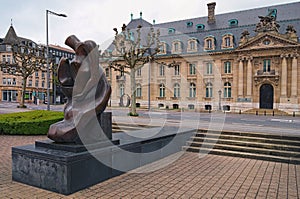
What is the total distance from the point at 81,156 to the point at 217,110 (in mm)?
37063

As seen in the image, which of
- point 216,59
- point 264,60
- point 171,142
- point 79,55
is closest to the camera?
point 79,55

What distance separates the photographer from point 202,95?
43.6 m

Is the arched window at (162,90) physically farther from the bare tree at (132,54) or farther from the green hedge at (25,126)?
the green hedge at (25,126)

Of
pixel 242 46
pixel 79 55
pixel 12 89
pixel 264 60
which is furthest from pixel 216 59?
pixel 12 89

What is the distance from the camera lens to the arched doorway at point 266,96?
3881 centimetres

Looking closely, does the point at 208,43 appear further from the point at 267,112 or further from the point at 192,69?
the point at 267,112

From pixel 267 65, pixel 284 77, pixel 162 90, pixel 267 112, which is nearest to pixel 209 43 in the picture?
pixel 267 65

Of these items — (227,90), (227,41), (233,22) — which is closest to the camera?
(227,90)

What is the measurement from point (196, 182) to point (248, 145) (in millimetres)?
4509

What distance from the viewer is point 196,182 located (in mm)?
6875

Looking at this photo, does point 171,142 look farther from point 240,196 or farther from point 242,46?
point 242,46

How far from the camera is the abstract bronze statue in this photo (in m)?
6.73

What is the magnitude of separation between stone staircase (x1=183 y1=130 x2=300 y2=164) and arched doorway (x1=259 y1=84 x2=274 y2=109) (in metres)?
30.8

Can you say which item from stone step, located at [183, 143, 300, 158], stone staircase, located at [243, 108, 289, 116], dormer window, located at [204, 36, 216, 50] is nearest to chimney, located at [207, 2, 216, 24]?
dormer window, located at [204, 36, 216, 50]
